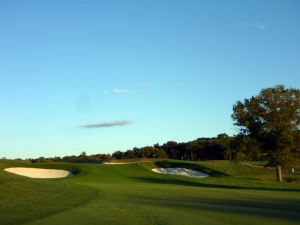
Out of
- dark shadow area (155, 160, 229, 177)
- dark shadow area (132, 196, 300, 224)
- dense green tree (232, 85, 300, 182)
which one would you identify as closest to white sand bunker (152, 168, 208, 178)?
dark shadow area (155, 160, 229, 177)

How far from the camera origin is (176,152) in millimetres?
154750

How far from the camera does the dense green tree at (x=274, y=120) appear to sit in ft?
191

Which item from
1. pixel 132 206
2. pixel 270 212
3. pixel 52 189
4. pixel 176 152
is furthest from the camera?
pixel 176 152

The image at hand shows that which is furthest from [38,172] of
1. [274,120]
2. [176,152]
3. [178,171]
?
[176,152]

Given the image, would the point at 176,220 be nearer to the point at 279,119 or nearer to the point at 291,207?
the point at 291,207

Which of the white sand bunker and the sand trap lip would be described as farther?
the white sand bunker

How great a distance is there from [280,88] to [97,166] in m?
26.5

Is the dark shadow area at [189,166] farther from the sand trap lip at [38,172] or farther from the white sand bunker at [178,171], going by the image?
the sand trap lip at [38,172]

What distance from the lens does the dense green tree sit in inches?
2297

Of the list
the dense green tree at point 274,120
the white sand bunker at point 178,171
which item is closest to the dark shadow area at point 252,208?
the dense green tree at point 274,120

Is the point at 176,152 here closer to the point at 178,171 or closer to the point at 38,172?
the point at 178,171

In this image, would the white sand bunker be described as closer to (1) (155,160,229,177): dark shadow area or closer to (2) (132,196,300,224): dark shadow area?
(1) (155,160,229,177): dark shadow area

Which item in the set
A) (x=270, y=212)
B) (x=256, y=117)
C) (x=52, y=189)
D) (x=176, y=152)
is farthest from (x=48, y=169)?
(x=176, y=152)

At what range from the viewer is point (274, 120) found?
59.1 m
